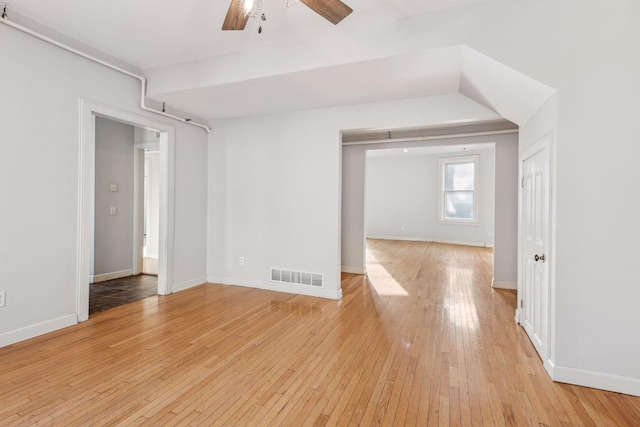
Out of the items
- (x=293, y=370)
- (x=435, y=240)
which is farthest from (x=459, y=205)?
(x=293, y=370)

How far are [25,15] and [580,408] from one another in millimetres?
5163

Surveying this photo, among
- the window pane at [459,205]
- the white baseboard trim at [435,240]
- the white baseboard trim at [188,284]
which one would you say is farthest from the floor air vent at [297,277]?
the window pane at [459,205]

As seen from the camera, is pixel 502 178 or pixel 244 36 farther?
pixel 502 178

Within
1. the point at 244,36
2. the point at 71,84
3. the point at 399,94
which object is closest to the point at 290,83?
the point at 244,36

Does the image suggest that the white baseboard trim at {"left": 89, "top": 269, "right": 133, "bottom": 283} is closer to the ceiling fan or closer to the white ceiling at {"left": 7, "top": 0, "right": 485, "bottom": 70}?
the white ceiling at {"left": 7, "top": 0, "right": 485, "bottom": 70}

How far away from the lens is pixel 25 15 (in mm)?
2689

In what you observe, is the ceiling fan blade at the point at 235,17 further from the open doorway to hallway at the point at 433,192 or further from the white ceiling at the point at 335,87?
the open doorway to hallway at the point at 433,192

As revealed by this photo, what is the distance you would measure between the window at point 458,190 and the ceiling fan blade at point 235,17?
8565mm

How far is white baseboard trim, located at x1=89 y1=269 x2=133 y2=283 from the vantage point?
483 cm

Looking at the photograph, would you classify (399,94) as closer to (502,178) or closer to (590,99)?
(590,99)

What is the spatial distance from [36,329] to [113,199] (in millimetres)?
2703

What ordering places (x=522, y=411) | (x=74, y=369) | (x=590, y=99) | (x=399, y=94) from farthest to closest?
1. (x=399, y=94)
2. (x=74, y=369)
3. (x=590, y=99)
4. (x=522, y=411)

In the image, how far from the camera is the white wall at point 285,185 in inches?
157

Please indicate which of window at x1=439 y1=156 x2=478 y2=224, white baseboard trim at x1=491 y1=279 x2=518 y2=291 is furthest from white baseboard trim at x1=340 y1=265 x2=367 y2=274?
window at x1=439 y1=156 x2=478 y2=224
